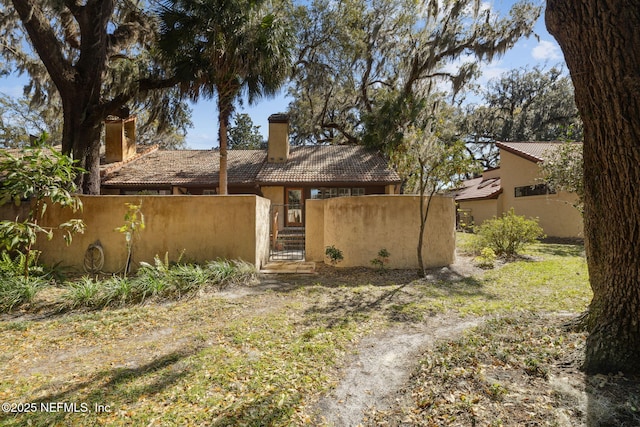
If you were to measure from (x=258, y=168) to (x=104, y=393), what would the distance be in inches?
506

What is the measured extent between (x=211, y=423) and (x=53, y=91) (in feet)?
59.7

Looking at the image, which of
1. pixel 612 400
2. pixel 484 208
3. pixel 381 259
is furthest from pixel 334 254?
pixel 484 208

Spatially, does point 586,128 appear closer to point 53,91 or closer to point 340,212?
point 340,212

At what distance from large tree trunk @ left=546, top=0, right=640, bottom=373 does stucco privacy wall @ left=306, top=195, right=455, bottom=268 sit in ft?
16.7

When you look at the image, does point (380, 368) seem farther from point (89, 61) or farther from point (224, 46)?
point (89, 61)

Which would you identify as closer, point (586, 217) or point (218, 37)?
point (586, 217)

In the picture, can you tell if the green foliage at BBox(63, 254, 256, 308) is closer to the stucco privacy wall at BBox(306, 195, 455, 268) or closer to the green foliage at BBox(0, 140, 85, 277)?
the green foliage at BBox(0, 140, 85, 277)

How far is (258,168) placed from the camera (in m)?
14.8

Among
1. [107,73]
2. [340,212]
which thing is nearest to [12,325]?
[340,212]

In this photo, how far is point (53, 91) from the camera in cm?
1359

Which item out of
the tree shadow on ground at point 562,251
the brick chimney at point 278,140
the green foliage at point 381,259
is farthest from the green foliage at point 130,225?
the tree shadow on ground at point 562,251

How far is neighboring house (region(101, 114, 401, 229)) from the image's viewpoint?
44.0ft

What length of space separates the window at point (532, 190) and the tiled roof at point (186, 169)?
15.1 m

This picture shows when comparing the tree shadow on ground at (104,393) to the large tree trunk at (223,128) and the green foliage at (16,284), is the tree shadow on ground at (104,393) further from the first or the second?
the large tree trunk at (223,128)
